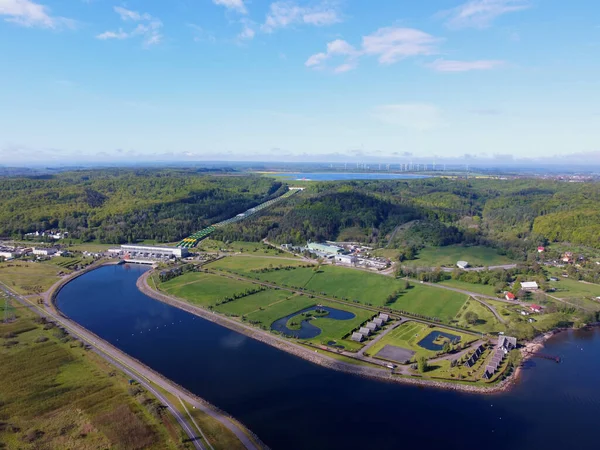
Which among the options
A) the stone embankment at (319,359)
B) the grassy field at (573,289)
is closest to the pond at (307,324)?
the stone embankment at (319,359)

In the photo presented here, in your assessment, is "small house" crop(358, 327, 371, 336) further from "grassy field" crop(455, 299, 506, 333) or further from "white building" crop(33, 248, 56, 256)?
"white building" crop(33, 248, 56, 256)

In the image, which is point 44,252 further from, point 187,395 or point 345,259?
point 187,395

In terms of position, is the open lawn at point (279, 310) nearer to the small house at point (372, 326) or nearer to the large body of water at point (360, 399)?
the large body of water at point (360, 399)

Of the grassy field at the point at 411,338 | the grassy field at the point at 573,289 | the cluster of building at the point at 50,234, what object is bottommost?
the grassy field at the point at 411,338

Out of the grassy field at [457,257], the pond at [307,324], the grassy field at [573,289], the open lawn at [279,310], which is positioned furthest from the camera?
the grassy field at [457,257]

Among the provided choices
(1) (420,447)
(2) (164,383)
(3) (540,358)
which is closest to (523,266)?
(3) (540,358)

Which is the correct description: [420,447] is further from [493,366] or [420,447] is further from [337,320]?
[337,320]
